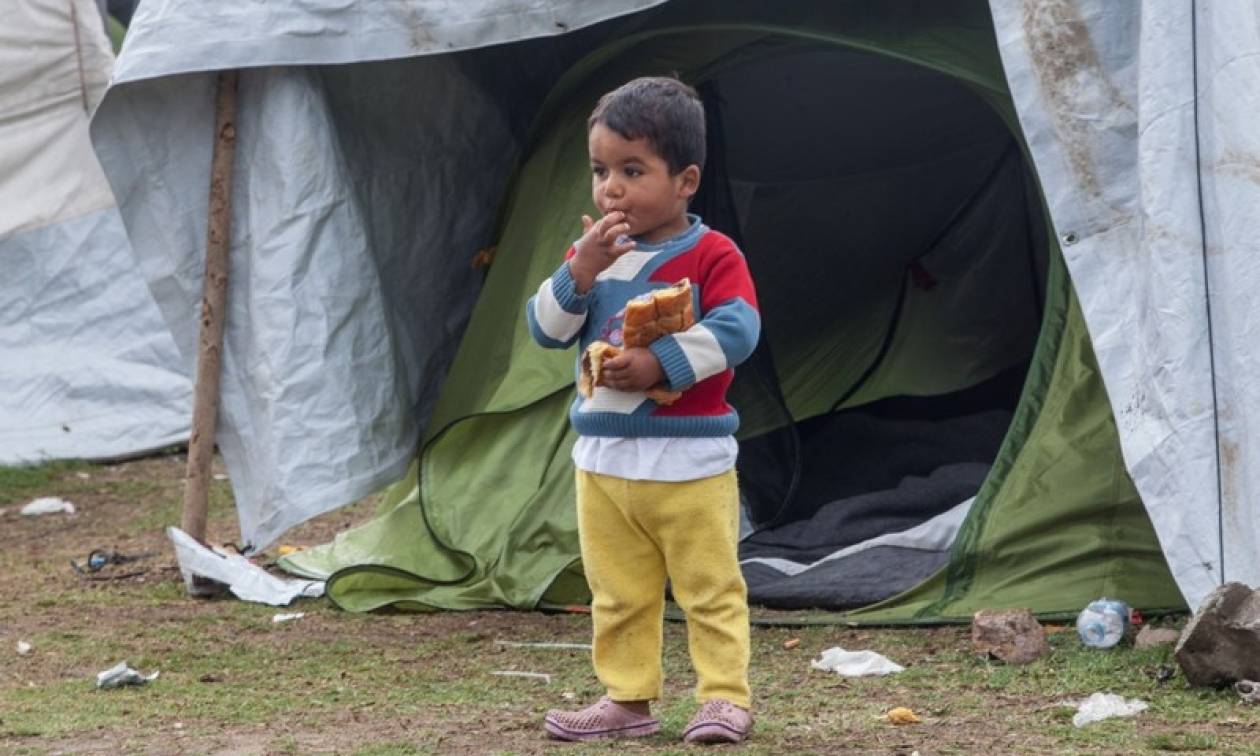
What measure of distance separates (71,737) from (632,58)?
2565 mm

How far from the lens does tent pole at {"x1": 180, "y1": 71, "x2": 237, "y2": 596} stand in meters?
5.31

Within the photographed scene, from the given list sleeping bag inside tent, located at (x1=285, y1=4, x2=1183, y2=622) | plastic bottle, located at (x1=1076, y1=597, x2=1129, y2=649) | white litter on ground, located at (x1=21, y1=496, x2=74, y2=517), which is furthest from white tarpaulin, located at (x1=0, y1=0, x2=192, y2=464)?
plastic bottle, located at (x1=1076, y1=597, x2=1129, y2=649)

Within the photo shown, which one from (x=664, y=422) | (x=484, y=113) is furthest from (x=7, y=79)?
(x=664, y=422)

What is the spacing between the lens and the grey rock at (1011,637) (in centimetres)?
435

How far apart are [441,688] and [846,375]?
2908 mm

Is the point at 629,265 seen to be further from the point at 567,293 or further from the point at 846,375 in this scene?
the point at 846,375

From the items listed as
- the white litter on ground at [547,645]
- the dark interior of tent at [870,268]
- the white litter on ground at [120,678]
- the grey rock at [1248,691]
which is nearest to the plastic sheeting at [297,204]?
the white litter on ground at [547,645]

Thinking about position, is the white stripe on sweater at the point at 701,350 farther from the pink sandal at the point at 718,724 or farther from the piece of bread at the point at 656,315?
the pink sandal at the point at 718,724

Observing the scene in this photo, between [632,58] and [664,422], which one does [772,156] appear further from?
[664,422]

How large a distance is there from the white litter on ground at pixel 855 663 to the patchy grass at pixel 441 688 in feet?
0.19

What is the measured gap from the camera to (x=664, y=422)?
3.50 m

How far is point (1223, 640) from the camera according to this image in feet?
12.7

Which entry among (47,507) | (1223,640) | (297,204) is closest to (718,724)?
(1223,640)

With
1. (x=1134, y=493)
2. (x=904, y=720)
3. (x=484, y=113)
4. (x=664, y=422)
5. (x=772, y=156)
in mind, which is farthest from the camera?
(x=772, y=156)
